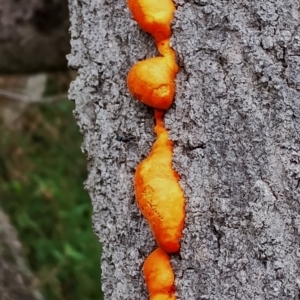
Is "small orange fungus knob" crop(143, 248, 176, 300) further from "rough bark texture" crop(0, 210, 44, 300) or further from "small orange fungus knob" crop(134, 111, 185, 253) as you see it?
"rough bark texture" crop(0, 210, 44, 300)

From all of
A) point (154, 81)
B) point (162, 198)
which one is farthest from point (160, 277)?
point (154, 81)

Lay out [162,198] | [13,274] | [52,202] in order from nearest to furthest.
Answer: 1. [162,198]
2. [13,274]
3. [52,202]

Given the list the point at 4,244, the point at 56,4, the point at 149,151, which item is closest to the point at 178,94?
the point at 149,151

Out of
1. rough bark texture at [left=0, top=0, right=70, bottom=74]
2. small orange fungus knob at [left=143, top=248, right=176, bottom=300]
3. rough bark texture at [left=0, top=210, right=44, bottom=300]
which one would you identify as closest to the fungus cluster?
small orange fungus knob at [left=143, top=248, right=176, bottom=300]

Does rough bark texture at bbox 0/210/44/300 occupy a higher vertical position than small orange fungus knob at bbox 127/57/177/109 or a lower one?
lower

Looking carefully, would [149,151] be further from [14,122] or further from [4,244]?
[14,122]

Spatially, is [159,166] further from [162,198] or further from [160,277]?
[160,277]

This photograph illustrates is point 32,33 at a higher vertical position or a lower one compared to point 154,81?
lower
